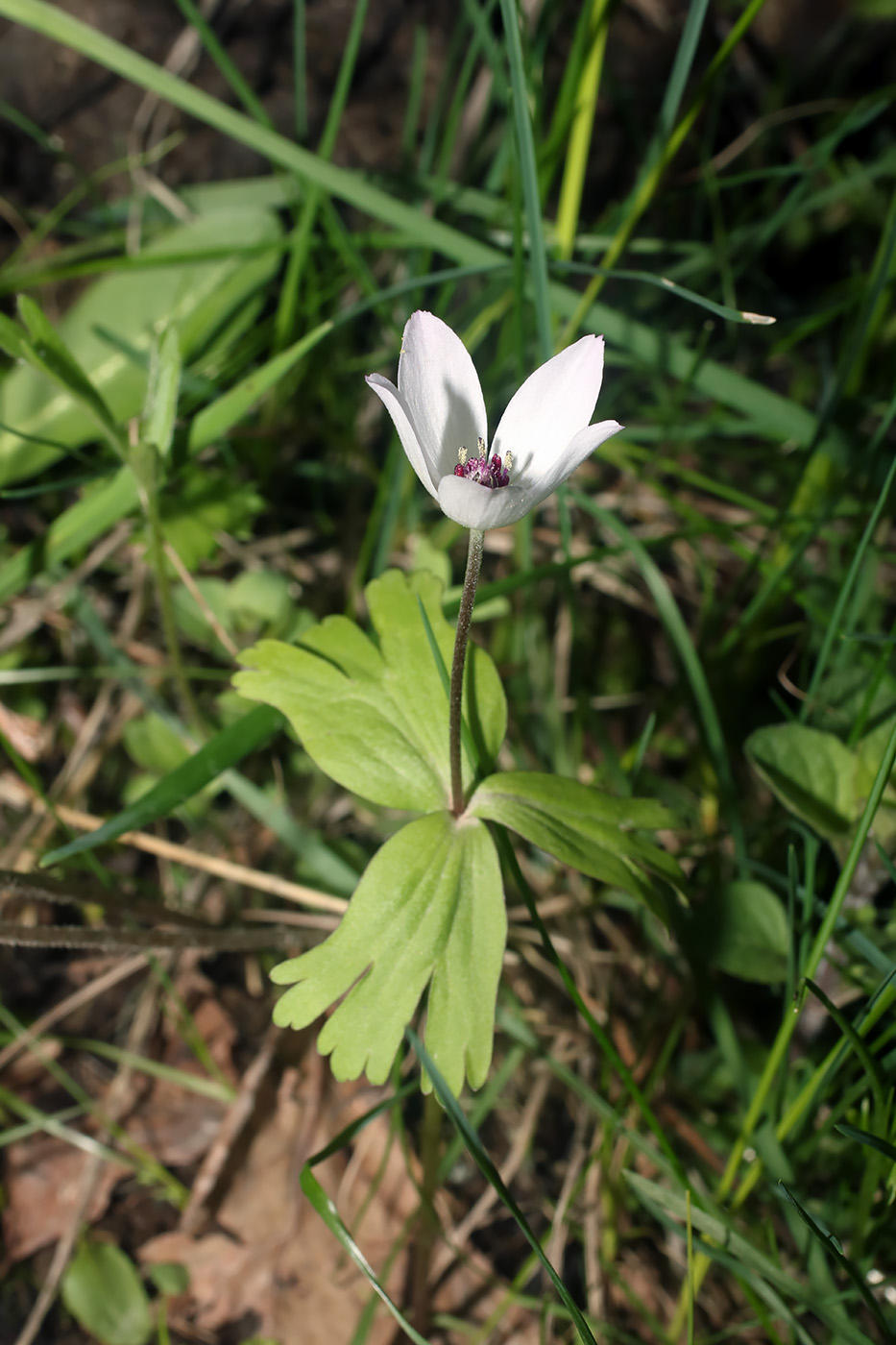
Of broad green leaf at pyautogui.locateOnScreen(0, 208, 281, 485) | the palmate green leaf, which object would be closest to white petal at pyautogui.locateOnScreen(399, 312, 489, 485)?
the palmate green leaf

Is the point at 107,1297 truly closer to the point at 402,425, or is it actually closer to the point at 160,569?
the point at 160,569

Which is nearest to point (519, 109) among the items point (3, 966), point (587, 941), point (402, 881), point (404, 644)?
point (404, 644)

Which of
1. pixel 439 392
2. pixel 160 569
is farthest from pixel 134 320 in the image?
pixel 439 392

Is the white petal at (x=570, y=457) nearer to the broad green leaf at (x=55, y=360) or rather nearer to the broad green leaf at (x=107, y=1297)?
the broad green leaf at (x=55, y=360)

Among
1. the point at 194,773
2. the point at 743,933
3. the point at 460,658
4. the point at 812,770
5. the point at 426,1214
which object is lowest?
the point at 426,1214

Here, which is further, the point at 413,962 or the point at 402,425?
the point at 413,962

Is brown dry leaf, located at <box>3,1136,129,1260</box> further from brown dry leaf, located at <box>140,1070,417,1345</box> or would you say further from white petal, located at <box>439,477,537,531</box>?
white petal, located at <box>439,477,537,531</box>

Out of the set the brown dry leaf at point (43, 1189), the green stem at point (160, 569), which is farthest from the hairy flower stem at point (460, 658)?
the brown dry leaf at point (43, 1189)
